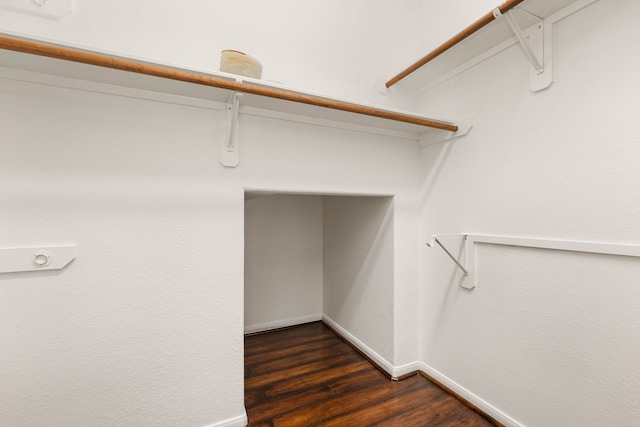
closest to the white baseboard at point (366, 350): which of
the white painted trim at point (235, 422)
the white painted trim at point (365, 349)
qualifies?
the white painted trim at point (365, 349)

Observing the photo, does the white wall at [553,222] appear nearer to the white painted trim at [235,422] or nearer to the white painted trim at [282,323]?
the white painted trim at [235,422]

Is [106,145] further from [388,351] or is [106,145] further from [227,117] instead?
[388,351]

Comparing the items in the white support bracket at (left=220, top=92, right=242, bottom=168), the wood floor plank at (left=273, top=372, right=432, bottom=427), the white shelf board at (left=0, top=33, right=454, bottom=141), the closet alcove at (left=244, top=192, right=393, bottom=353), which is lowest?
the wood floor plank at (left=273, top=372, right=432, bottom=427)

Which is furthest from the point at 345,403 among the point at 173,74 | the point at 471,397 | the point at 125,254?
the point at 173,74

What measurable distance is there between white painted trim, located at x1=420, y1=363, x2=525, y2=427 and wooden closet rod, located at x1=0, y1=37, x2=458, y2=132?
157cm

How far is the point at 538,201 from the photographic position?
48.5 inches

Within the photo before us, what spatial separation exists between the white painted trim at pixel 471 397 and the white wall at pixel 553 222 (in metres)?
0.02

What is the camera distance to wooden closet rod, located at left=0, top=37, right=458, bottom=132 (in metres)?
0.82

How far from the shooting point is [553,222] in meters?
1.18

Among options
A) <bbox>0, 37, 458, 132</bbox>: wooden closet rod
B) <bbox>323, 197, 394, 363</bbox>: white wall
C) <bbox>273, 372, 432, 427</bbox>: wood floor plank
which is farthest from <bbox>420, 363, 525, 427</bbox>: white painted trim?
<bbox>0, 37, 458, 132</bbox>: wooden closet rod

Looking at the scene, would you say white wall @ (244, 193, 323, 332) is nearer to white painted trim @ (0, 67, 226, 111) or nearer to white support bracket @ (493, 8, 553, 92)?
white painted trim @ (0, 67, 226, 111)

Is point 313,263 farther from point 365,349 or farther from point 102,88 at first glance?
point 102,88

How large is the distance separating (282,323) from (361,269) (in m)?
1.04

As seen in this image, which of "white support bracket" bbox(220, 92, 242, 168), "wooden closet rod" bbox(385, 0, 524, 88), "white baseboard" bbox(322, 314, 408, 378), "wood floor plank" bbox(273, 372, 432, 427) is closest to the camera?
"wooden closet rod" bbox(385, 0, 524, 88)
